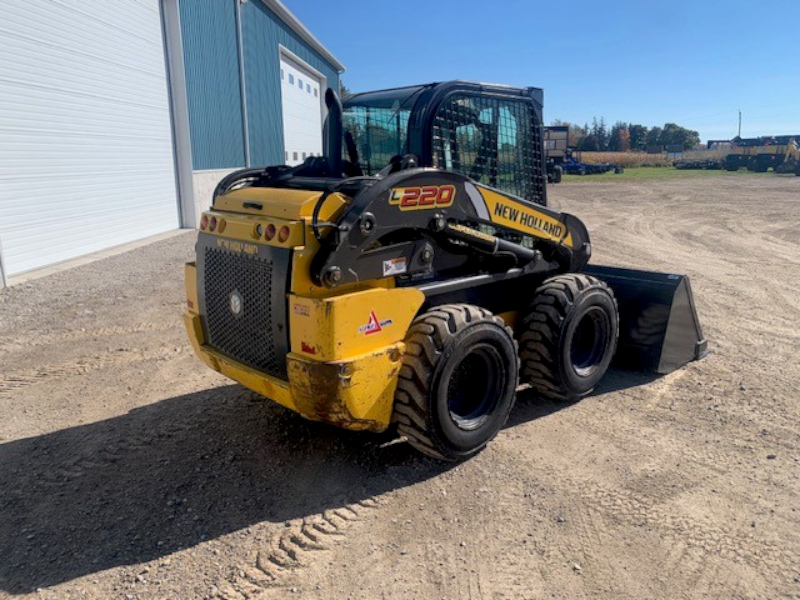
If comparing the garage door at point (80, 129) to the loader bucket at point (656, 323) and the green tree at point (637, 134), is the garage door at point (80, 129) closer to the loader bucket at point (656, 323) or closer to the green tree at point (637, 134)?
the loader bucket at point (656, 323)

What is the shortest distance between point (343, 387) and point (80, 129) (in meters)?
10.7

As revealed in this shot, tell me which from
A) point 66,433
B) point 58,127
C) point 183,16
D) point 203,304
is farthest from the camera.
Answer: point 183,16

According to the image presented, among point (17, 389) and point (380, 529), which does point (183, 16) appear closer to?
point (17, 389)

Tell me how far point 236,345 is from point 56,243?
28.8ft

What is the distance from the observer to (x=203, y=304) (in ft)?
14.5

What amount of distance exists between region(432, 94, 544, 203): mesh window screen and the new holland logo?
1.29 metres

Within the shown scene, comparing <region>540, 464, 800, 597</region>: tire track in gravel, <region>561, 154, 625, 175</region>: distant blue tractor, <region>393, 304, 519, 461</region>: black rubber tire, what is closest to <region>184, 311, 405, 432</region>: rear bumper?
<region>393, 304, 519, 461</region>: black rubber tire

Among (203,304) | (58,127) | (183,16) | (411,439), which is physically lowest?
(411,439)

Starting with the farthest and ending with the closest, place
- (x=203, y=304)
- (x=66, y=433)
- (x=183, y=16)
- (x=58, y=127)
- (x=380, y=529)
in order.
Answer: (x=183, y=16)
(x=58, y=127)
(x=66, y=433)
(x=203, y=304)
(x=380, y=529)

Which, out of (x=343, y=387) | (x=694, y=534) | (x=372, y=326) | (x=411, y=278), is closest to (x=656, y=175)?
(x=411, y=278)

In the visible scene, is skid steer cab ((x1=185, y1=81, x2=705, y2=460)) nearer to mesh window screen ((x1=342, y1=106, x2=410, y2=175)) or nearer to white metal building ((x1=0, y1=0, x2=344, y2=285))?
mesh window screen ((x1=342, y1=106, x2=410, y2=175))

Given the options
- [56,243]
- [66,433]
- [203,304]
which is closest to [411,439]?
[203,304]

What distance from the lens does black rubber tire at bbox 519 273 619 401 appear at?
483cm

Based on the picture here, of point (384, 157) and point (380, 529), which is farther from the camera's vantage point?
point (384, 157)
